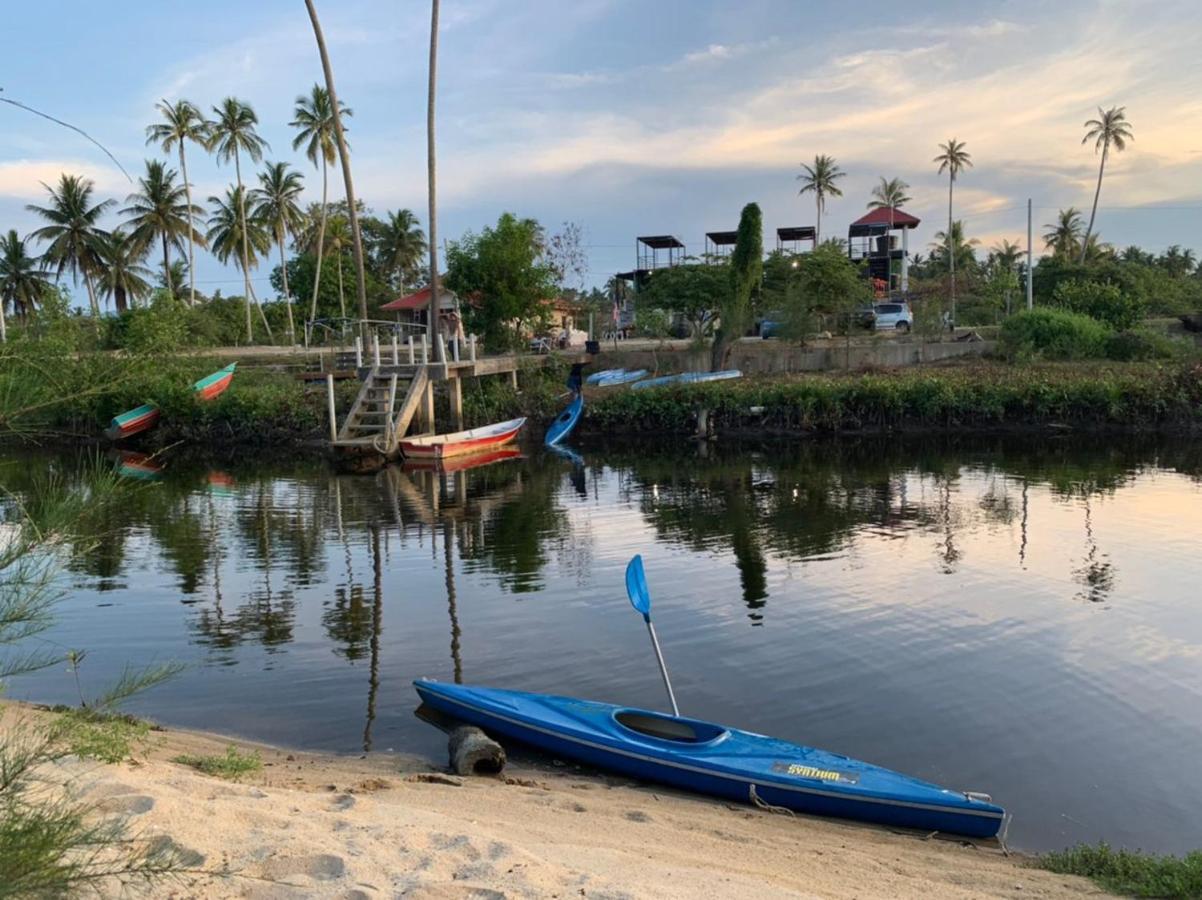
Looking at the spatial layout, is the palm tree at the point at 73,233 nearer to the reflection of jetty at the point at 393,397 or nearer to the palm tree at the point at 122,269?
the palm tree at the point at 122,269

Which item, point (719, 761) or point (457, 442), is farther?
point (457, 442)

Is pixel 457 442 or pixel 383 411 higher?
pixel 383 411

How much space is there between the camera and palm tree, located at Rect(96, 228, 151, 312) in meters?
50.2

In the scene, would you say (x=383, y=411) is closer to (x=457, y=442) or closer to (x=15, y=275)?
(x=457, y=442)

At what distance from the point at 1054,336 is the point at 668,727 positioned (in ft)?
104

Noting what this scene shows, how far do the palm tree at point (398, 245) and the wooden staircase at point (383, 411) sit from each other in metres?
31.0

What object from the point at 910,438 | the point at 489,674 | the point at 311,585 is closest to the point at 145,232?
the point at 910,438

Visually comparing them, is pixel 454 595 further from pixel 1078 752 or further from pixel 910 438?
pixel 910 438

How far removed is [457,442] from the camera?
27031 mm

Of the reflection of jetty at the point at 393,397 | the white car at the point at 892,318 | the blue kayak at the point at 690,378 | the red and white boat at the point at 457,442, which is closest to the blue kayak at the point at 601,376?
the blue kayak at the point at 690,378

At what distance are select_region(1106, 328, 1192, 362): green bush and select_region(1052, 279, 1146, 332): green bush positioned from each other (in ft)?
9.02

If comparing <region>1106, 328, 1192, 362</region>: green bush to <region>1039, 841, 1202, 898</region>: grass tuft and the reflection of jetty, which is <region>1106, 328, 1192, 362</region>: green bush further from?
<region>1039, 841, 1202, 898</region>: grass tuft

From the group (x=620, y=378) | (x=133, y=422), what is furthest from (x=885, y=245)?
(x=133, y=422)

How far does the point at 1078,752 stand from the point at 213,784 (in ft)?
20.5
